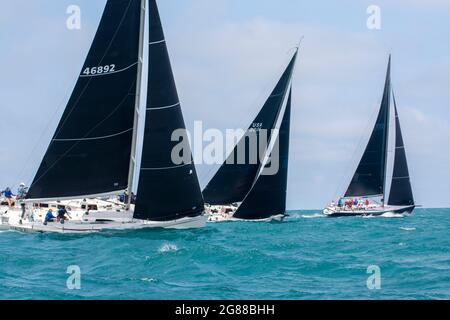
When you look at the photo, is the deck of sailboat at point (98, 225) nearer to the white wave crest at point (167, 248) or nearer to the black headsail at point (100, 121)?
the black headsail at point (100, 121)

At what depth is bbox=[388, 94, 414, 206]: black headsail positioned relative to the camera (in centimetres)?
6944

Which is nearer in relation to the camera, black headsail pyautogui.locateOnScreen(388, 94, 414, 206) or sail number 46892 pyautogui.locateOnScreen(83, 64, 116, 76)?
sail number 46892 pyautogui.locateOnScreen(83, 64, 116, 76)

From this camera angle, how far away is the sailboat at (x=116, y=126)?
3428cm

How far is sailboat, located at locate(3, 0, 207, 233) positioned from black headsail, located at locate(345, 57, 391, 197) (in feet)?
118

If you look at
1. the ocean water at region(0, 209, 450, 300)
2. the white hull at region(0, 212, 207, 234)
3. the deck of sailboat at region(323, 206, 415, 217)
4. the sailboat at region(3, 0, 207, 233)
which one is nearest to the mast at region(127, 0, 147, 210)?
the sailboat at region(3, 0, 207, 233)

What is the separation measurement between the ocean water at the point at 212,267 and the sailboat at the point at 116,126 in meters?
2.69

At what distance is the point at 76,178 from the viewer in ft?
116

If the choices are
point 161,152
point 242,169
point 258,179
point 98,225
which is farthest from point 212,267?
point 242,169

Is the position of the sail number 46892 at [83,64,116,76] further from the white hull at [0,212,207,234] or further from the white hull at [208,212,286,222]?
the white hull at [208,212,286,222]

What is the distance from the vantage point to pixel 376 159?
224 ft

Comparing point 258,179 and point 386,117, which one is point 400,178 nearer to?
point 386,117

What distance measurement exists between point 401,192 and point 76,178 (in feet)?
139

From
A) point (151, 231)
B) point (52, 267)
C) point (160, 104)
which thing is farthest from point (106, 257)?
point (160, 104)

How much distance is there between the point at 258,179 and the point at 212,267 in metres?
29.9
